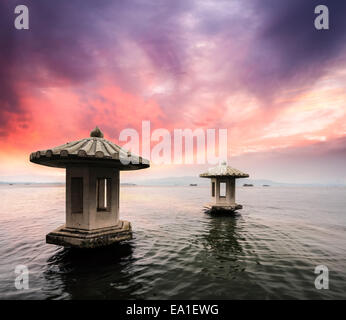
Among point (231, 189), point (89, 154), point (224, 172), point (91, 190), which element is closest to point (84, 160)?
point (89, 154)

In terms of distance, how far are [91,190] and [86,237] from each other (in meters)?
1.87

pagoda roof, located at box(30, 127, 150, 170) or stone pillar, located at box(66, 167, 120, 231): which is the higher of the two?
pagoda roof, located at box(30, 127, 150, 170)

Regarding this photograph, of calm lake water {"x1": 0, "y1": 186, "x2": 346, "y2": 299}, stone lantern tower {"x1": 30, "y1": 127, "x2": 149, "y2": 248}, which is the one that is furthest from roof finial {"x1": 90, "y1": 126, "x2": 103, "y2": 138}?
calm lake water {"x1": 0, "y1": 186, "x2": 346, "y2": 299}

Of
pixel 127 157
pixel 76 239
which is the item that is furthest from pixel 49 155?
pixel 76 239

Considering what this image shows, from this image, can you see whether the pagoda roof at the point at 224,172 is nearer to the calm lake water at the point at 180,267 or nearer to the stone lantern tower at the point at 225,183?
A: the stone lantern tower at the point at 225,183

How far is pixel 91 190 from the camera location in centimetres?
796

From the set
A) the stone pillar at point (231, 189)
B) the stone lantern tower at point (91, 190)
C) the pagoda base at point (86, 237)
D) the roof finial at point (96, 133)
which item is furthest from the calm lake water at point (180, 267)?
the stone pillar at point (231, 189)

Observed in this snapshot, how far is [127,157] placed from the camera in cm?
750

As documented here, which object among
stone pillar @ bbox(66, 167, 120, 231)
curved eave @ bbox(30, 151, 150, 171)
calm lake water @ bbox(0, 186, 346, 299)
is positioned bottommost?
calm lake water @ bbox(0, 186, 346, 299)

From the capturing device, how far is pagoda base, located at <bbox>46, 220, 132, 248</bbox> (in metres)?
7.49

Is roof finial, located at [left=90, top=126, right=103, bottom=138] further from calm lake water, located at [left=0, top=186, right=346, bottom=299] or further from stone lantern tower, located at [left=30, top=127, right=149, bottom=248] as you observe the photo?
calm lake water, located at [left=0, top=186, right=346, bottom=299]

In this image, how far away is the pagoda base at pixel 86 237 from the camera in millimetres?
7488

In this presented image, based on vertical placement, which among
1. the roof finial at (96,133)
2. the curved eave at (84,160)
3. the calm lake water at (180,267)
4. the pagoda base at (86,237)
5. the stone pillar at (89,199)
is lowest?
the calm lake water at (180,267)

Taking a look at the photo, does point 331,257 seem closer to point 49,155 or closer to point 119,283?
point 119,283
